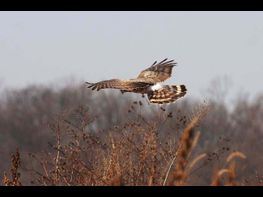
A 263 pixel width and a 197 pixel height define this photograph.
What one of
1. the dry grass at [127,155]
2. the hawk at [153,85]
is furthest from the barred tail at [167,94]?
the dry grass at [127,155]

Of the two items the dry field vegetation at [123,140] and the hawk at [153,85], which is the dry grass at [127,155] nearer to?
the dry field vegetation at [123,140]

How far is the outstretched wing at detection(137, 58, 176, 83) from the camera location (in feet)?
38.3

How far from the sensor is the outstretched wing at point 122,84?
34.4ft

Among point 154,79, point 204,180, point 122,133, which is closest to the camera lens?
point 122,133

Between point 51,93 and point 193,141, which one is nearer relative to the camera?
point 193,141

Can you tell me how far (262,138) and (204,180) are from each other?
16.3 m

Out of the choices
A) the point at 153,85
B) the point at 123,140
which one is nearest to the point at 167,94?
the point at 153,85

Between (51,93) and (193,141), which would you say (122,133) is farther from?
(51,93)

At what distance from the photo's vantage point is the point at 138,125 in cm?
812

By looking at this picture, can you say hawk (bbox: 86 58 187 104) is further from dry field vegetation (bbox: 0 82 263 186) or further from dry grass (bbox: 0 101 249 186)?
dry grass (bbox: 0 101 249 186)

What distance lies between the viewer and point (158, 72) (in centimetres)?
1195


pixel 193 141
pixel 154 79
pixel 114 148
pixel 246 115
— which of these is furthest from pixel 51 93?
pixel 193 141

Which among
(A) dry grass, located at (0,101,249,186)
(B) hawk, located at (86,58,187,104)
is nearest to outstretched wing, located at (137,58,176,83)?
(B) hawk, located at (86,58,187,104)
